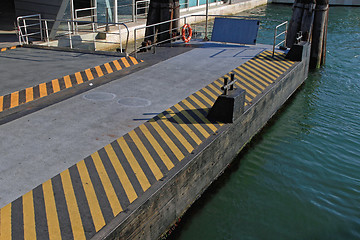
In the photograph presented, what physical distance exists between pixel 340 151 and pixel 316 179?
2399 mm

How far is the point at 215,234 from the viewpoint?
921 cm

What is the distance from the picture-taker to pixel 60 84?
1313cm

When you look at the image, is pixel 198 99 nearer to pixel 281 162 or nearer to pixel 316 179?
pixel 281 162

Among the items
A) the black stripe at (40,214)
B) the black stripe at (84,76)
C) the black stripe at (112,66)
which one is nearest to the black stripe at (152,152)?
the black stripe at (40,214)

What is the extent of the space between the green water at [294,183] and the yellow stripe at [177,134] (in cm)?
170

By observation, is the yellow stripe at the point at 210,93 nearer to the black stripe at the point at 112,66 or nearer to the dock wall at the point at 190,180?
the dock wall at the point at 190,180

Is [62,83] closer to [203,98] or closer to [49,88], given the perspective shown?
[49,88]

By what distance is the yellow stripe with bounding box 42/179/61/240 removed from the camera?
21.1 feet

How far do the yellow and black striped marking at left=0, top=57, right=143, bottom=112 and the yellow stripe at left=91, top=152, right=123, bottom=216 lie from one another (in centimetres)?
437

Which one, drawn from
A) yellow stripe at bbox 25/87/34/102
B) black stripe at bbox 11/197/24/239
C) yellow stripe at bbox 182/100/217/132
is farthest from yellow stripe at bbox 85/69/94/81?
black stripe at bbox 11/197/24/239

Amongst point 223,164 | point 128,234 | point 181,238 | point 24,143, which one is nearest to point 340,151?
point 223,164

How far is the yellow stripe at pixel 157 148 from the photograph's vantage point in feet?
29.0

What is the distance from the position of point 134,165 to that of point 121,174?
477 mm

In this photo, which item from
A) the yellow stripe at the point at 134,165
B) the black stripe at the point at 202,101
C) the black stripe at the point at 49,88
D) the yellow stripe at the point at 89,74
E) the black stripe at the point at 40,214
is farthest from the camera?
the yellow stripe at the point at 89,74
